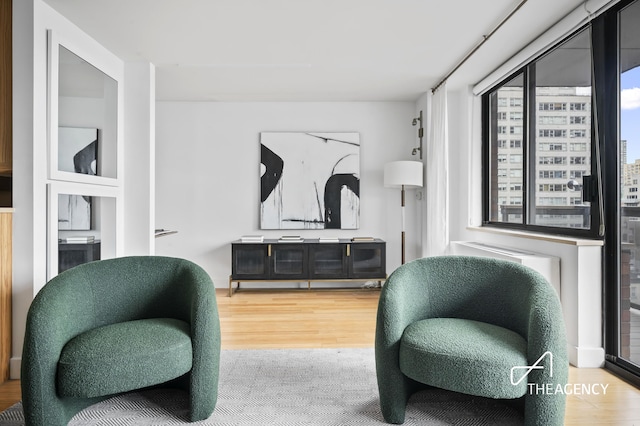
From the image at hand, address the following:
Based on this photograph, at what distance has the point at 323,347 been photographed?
2771 millimetres

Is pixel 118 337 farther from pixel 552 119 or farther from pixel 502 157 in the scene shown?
pixel 502 157

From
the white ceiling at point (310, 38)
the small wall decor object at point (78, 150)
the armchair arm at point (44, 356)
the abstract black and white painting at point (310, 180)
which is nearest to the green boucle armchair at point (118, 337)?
the armchair arm at point (44, 356)

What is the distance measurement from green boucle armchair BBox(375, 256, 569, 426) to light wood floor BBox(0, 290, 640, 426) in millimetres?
485

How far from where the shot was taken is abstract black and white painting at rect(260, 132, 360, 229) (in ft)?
15.8

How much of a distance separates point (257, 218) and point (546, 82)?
3360 mm

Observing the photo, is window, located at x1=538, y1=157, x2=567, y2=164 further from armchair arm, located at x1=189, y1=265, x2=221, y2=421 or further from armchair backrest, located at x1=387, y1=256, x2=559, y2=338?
armchair arm, located at x1=189, y1=265, x2=221, y2=421

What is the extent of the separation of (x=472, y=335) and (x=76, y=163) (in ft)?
9.45

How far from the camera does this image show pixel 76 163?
283 cm

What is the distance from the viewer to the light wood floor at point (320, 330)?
6.31ft

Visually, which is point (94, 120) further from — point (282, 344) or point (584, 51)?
point (584, 51)

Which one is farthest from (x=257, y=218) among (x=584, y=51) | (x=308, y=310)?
(x=584, y=51)

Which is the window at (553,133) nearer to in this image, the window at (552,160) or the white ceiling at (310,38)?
the window at (552,160)

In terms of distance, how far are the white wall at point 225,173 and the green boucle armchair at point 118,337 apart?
109 inches

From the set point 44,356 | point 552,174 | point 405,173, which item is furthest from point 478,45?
point 44,356
